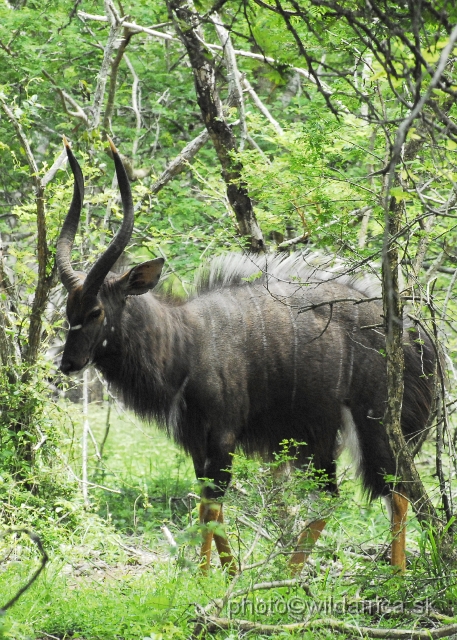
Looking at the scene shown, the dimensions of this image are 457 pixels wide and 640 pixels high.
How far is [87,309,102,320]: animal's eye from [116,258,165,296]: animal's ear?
8.6 inches

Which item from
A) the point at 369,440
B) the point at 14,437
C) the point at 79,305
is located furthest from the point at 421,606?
the point at 14,437

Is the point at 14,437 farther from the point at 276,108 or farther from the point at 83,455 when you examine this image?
the point at 276,108

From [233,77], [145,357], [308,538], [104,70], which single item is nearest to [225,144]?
[233,77]

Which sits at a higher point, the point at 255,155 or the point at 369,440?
the point at 255,155

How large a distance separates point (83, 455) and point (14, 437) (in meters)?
0.79

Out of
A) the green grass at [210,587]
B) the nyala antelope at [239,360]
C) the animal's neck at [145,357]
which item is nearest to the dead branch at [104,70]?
the nyala antelope at [239,360]

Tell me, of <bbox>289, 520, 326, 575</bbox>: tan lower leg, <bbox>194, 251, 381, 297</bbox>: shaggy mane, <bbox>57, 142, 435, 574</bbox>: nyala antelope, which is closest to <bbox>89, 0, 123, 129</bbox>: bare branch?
<bbox>57, 142, 435, 574</bbox>: nyala antelope

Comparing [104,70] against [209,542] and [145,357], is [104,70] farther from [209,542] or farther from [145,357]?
[209,542]

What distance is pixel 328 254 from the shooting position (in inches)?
212

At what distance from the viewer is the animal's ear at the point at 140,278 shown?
15.5ft

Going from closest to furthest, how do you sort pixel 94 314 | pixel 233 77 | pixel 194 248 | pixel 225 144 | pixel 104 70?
pixel 94 314, pixel 225 144, pixel 233 77, pixel 104 70, pixel 194 248

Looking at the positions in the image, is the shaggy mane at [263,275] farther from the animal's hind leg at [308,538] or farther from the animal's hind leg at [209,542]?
the animal's hind leg at [209,542]

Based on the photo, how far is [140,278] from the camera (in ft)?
15.7

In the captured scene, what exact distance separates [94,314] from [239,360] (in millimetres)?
864
